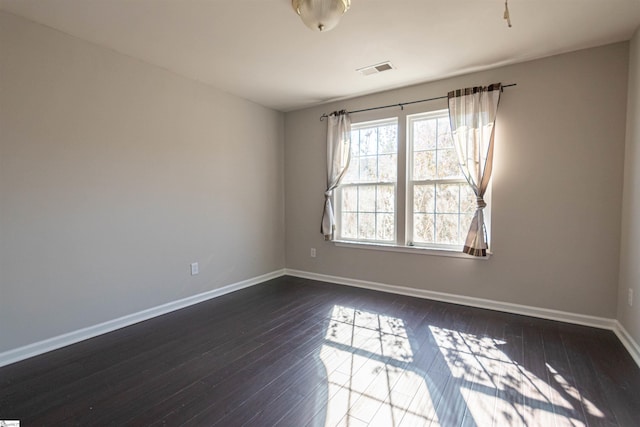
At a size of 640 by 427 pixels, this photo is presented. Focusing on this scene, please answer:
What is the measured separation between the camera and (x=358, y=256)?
13.8 ft

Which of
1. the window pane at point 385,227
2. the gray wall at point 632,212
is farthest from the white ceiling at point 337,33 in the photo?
the window pane at point 385,227

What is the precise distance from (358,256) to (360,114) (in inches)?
76.0

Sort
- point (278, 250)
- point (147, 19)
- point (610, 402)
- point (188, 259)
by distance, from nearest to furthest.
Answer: point (610, 402) → point (147, 19) → point (188, 259) → point (278, 250)

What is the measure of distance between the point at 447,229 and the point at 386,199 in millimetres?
847

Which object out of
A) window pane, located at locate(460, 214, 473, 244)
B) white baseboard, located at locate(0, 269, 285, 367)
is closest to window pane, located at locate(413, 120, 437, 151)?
window pane, located at locate(460, 214, 473, 244)

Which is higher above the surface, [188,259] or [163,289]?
[188,259]

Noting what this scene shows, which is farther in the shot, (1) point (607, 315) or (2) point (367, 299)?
(2) point (367, 299)

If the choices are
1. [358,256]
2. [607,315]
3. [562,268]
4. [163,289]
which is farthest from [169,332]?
[607,315]

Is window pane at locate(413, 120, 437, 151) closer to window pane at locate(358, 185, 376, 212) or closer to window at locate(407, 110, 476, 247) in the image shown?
window at locate(407, 110, 476, 247)

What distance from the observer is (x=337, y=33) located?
2529 millimetres

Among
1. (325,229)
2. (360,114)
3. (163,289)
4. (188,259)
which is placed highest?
A: (360,114)

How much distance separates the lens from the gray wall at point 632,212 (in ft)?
7.77

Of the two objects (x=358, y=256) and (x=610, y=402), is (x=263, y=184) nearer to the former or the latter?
(x=358, y=256)

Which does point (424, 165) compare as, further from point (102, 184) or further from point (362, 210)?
point (102, 184)
